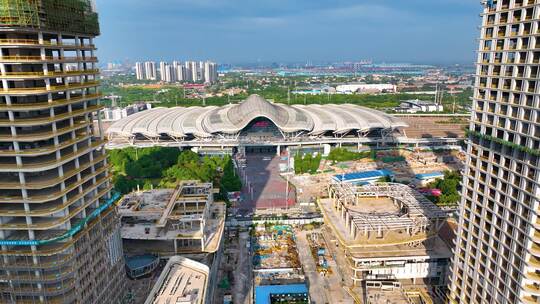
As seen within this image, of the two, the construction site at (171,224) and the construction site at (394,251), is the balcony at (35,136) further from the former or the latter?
the construction site at (394,251)

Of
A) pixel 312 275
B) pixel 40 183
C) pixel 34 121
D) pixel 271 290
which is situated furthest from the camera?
pixel 312 275

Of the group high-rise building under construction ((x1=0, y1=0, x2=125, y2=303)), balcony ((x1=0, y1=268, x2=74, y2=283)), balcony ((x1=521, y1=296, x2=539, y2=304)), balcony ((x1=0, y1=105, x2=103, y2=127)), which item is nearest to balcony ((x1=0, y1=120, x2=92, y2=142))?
high-rise building under construction ((x1=0, y1=0, x2=125, y2=303))

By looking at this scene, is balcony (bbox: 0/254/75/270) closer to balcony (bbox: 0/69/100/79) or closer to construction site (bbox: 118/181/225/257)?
balcony (bbox: 0/69/100/79)

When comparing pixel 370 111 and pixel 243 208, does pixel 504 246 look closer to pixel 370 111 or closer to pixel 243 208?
pixel 243 208

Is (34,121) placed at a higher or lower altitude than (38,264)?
higher

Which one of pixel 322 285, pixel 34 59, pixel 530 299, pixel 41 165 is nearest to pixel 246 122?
pixel 322 285

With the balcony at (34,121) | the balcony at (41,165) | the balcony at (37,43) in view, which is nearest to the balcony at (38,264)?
the balcony at (41,165)

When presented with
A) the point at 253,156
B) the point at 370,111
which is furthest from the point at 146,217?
the point at 370,111

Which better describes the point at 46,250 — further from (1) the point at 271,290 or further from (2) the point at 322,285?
(2) the point at 322,285
